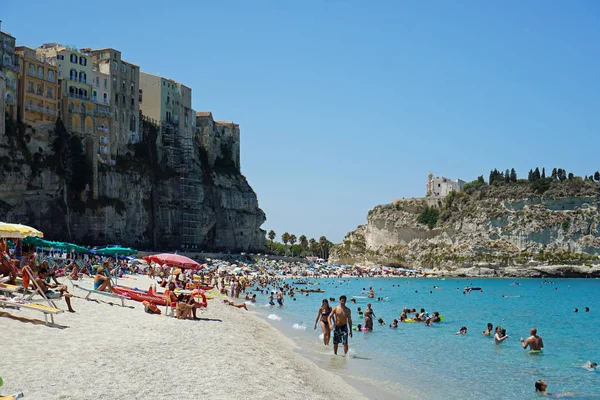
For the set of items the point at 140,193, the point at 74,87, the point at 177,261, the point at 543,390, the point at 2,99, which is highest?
the point at 74,87

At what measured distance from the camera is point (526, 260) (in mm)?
104312

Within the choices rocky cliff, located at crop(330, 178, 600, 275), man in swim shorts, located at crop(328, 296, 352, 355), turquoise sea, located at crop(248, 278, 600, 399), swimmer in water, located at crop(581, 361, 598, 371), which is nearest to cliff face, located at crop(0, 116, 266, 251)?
turquoise sea, located at crop(248, 278, 600, 399)

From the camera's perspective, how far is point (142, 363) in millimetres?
10453

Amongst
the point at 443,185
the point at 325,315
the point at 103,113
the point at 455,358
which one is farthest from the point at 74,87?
the point at 443,185

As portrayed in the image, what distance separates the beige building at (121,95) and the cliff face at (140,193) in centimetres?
186

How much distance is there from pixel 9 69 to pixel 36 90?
12.4 ft

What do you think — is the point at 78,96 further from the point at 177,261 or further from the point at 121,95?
the point at 177,261

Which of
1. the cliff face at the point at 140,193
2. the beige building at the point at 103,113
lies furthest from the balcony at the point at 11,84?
the beige building at the point at 103,113

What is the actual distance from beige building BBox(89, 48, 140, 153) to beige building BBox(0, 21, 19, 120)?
522 inches

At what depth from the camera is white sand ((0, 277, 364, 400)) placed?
8617 millimetres

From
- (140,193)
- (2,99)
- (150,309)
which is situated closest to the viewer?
(150,309)

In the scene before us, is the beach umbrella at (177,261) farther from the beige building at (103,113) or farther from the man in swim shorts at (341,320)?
the beige building at (103,113)

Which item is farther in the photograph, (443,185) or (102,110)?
(443,185)

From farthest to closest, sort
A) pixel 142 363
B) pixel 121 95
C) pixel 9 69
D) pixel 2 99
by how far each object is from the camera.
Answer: pixel 121 95 < pixel 9 69 < pixel 2 99 < pixel 142 363
